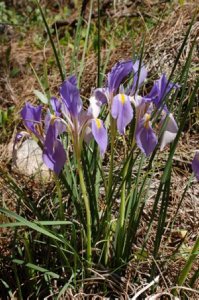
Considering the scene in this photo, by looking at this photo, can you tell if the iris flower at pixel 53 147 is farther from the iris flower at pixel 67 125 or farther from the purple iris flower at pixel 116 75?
the purple iris flower at pixel 116 75

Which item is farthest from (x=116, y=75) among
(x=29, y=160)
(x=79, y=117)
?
(x=29, y=160)

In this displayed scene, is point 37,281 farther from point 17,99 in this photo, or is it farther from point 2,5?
point 2,5

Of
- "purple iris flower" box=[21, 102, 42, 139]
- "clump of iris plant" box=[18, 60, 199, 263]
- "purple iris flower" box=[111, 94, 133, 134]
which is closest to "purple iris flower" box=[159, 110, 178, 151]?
"clump of iris plant" box=[18, 60, 199, 263]

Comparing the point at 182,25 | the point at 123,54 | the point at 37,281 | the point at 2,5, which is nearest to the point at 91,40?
the point at 123,54

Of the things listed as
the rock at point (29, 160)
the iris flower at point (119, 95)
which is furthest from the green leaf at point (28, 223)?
the rock at point (29, 160)

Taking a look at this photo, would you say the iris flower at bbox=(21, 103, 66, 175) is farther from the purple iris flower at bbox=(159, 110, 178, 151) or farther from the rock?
the rock

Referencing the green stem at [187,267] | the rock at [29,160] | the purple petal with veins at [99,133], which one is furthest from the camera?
the rock at [29,160]

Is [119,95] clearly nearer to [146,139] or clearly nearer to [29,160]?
[146,139]
